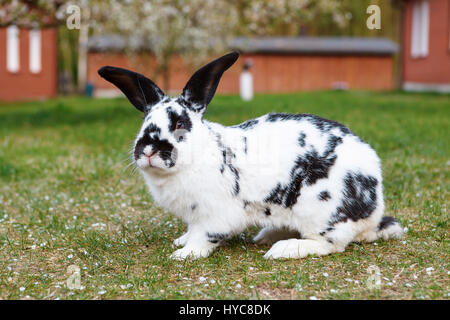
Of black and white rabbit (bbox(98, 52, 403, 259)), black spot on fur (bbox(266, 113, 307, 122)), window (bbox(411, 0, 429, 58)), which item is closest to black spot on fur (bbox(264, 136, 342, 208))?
black and white rabbit (bbox(98, 52, 403, 259))

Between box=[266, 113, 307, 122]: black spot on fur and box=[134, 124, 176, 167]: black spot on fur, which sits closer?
box=[134, 124, 176, 167]: black spot on fur

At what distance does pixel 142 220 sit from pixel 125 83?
1542mm

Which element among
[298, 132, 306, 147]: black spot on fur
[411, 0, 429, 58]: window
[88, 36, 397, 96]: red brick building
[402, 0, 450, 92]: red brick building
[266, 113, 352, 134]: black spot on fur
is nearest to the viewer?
[298, 132, 306, 147]: black spot on fur

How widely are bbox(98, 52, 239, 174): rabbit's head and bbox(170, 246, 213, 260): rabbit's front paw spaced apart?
1.94 feet

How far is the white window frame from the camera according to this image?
2303cm

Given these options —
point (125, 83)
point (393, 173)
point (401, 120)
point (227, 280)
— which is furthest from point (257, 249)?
point (401, 120)

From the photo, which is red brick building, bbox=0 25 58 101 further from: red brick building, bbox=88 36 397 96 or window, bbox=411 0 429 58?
window, bbox=411 0 429 58

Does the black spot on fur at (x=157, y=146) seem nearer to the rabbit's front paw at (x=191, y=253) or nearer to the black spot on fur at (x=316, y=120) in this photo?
the rabbit's front paw at (x=191, y=253)

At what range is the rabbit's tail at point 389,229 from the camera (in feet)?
13.6

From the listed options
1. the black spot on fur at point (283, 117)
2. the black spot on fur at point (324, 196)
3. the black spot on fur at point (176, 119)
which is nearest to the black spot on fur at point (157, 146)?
the black spot on fur at point (176, 119)

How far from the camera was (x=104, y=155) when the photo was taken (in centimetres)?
768

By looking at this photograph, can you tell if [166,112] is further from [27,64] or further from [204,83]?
[27,64]
